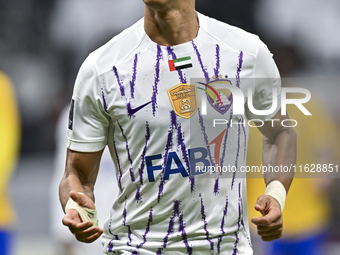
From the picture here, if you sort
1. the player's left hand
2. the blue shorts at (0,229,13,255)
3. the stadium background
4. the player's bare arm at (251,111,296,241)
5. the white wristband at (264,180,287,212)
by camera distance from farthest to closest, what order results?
the stadium background, the blue shorts at (0,229,13,255), the player's bare arm at (251,111,296,241), the white wristband at (264,180,287,212), the player's left hand

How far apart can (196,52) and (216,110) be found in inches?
7.9

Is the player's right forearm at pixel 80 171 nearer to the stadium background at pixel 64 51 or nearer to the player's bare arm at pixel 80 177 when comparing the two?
the player's bare arm at pixel 80 177

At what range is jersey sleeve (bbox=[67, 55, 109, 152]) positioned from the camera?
1692mm

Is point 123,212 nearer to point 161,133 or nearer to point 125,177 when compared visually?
point 125,177

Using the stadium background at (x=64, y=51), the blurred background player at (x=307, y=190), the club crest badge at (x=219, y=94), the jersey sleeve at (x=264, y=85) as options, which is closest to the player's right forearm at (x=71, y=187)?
the club crest badge at (x=219, y=94)

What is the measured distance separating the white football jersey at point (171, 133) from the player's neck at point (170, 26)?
0.09ft

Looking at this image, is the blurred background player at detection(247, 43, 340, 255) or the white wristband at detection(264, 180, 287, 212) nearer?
the white wristband at detection(264, 180, 287, 212)

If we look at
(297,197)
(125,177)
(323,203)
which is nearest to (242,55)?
(125,177)

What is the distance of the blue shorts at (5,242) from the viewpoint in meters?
3.08

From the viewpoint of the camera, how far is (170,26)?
1.73 m

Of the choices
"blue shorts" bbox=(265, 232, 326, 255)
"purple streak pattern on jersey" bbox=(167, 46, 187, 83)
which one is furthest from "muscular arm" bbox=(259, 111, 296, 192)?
"blue shorts" bbox=(265, 232, 326, 255)

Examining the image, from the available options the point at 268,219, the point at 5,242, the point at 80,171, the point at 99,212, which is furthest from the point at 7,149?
the point at 268,219

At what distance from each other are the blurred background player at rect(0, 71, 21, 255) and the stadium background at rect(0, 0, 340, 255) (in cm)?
26

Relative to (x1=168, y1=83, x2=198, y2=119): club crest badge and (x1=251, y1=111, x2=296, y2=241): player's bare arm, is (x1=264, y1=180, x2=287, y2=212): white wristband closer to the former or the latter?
(x1=251, y1=111, x2=296, y2=241): player's bare arm
